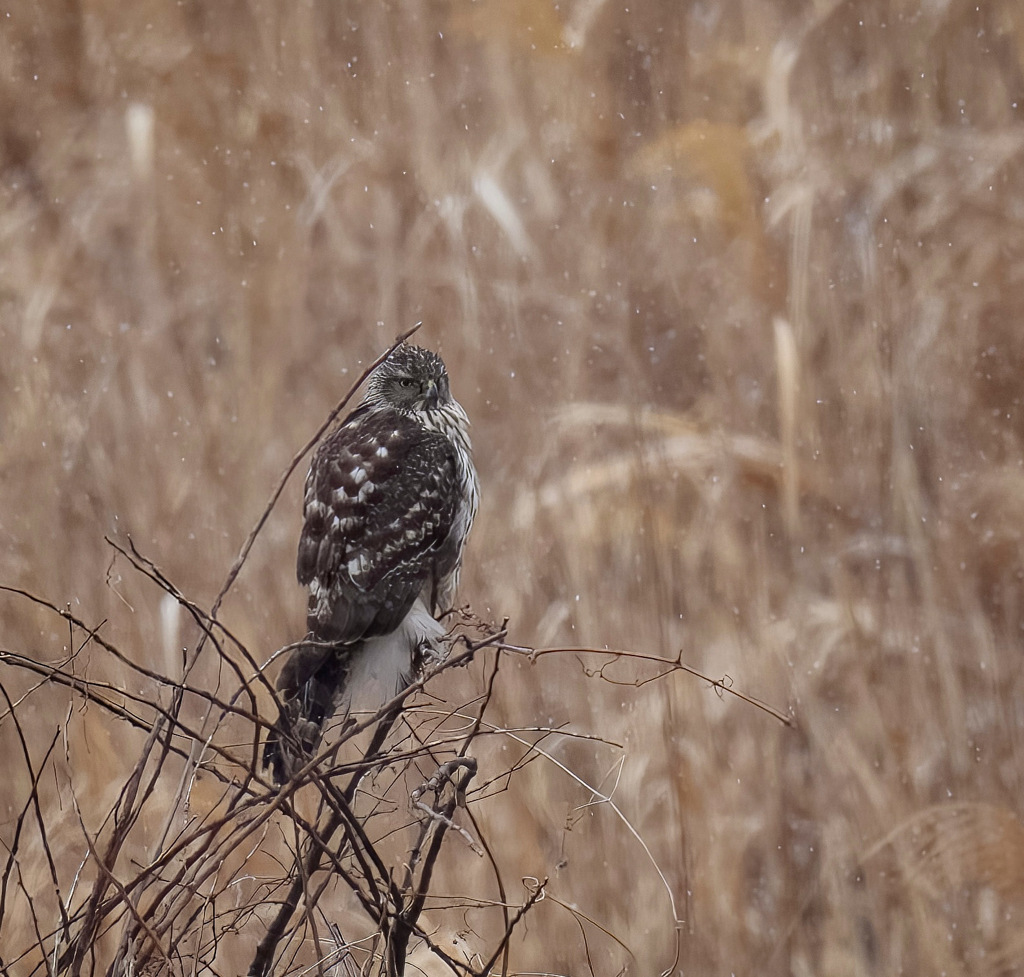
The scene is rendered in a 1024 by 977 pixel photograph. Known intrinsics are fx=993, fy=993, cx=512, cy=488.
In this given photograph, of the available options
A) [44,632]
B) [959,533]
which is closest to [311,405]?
[44,632]

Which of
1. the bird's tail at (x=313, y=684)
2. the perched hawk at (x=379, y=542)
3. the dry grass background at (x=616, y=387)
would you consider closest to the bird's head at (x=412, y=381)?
the perched hawk at (x=379, y=542)

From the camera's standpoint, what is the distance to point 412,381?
1229 millimetres

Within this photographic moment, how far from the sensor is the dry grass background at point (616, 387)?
1311mm

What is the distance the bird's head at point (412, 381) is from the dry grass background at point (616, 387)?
20 centimetres

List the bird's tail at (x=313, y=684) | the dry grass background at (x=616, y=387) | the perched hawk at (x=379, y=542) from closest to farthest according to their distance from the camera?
the bird's tail at (x=313, y=684) → the perched hawk at (x=379, y=542) → the dry grass background at (x=616, y=387)

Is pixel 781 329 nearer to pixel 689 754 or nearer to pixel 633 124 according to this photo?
pixel 633 124

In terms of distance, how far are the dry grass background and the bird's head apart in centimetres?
20

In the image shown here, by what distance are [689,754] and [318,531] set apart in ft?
2.03

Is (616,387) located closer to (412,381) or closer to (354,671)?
(412,381)

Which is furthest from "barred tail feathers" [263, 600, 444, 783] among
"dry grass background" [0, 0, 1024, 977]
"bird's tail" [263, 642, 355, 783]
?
"dry grass background" [0, 0, 1024, 977]

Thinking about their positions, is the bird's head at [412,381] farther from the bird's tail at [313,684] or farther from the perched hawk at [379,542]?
the bird's tail at [313,684]

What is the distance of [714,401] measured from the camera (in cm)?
139

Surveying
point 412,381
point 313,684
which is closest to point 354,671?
point 313,684

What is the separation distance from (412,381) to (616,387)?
33cm
